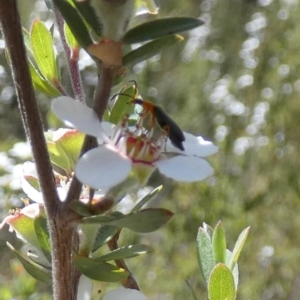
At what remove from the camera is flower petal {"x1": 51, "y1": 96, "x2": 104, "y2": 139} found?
359mm

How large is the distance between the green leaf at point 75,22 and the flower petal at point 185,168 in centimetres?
10

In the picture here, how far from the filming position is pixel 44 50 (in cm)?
50

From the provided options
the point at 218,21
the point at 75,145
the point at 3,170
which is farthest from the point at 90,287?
the point at 218,21

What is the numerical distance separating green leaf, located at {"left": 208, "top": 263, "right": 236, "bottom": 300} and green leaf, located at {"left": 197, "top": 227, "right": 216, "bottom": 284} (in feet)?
0.21

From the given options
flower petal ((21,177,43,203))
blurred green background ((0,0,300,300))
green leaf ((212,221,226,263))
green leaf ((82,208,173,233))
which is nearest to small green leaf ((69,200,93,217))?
green leaf ((82,208,173,233))

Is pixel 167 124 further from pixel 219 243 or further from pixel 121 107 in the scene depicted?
pixel 219 243

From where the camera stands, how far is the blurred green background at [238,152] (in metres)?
2.36

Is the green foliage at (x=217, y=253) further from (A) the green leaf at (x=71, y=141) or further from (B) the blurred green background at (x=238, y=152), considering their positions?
(B) the blurred green background at (x=238, y=152)

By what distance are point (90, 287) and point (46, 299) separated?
128 cm

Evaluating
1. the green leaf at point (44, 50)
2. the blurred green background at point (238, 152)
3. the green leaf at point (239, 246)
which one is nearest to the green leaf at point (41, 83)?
the green leaf at point (44, 50)

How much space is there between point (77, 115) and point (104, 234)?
0.47ft

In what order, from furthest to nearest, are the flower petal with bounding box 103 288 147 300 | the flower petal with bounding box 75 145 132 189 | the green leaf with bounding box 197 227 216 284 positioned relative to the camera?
the green leaf with bounding box 197 227 216 284, the flower petal with bounding box 103 288 147 300, the flower petal with bounding box 75 145 132 189

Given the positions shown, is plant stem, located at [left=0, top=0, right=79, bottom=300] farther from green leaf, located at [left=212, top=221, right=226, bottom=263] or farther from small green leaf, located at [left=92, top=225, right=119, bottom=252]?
green leaf, located at [left=212, top=221, right=226, bottom=263]

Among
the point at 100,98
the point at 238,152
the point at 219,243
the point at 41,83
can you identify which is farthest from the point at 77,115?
the point at 238,152
